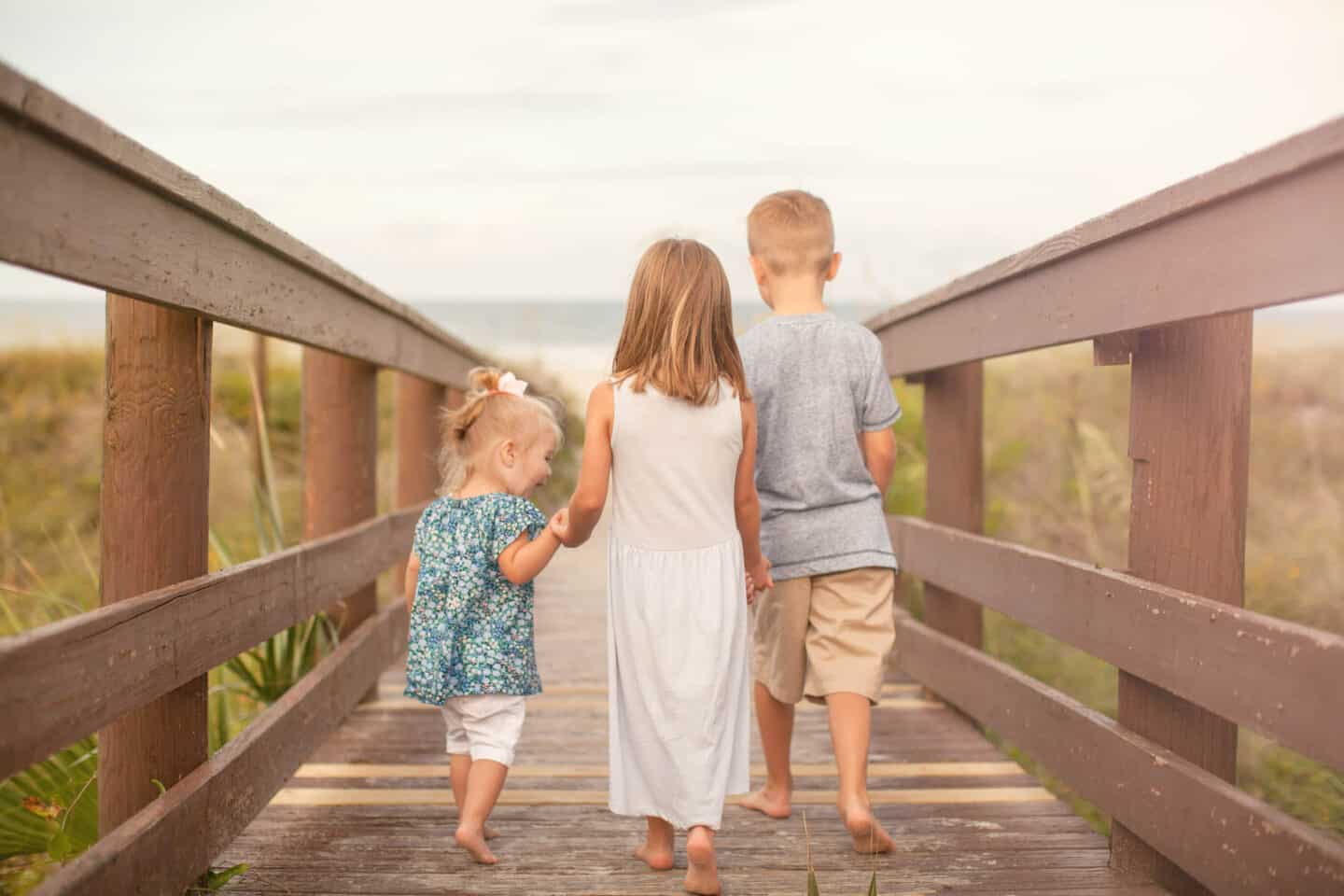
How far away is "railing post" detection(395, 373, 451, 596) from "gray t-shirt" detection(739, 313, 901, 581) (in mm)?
2712

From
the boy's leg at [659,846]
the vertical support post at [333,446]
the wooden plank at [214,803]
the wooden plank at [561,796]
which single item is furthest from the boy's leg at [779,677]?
the vertical support post at [333,446]

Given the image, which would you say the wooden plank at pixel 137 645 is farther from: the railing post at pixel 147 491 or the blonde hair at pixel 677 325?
the blonde hair at pixel 677 325

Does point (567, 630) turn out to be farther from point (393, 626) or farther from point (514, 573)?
point (514, 573)

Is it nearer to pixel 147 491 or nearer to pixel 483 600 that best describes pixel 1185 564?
pixel 483 600

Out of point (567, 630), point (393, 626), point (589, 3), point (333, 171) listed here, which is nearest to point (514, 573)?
point (393, 626)

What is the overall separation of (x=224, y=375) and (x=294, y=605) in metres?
14.4

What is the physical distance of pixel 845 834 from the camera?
290cm

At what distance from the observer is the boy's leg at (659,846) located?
2676 mm

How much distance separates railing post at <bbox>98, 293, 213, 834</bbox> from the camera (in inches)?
86.5

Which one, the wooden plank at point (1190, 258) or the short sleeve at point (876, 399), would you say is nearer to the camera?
the wooden plank at point (1190, 258)

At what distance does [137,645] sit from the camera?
1.99 meters

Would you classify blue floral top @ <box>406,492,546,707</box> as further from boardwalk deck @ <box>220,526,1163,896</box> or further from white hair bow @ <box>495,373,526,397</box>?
boardwalk deck @ <box>220,526,1163,896</box>

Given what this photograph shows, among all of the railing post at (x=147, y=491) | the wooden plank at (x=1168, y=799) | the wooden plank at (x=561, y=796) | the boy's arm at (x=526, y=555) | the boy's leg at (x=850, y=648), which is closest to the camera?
the wooden plank at (x=1168, y=799)

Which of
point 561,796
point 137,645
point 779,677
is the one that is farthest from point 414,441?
point 137,645
